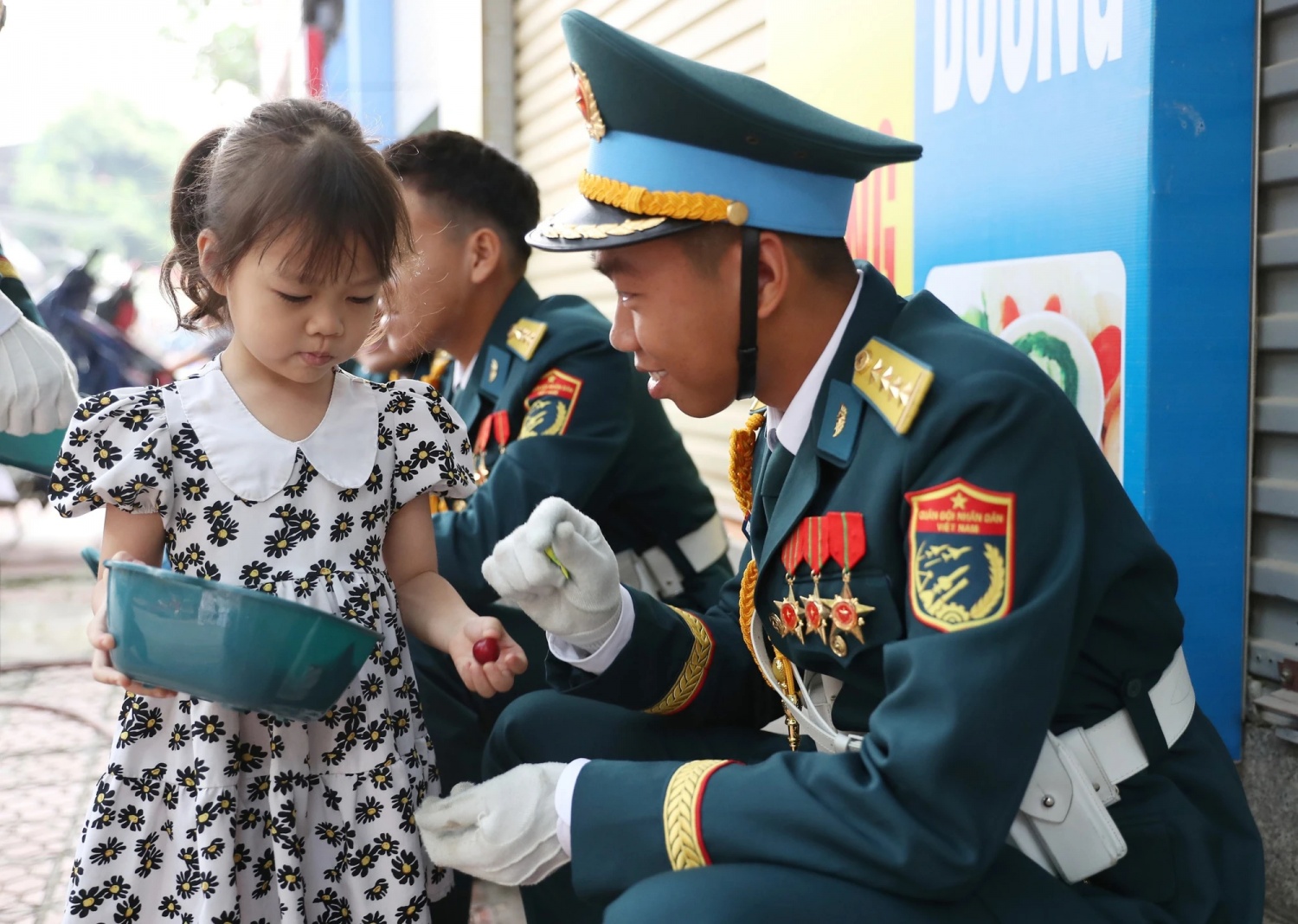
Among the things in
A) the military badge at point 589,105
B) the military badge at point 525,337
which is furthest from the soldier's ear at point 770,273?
the military badge at point 525,337

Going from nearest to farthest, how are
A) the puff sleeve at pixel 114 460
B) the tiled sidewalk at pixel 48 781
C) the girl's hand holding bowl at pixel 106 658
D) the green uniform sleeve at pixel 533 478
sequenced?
the girl's hand holding bowl at pixel 106 658
the puff sleeve at pixel 114 460
the green uniform sleeve at pixel 533 478
the tiled sidewalk at pixel 48 781

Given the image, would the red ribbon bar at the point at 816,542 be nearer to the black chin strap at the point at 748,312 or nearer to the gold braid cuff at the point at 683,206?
the black chin strap at the point at 748,312

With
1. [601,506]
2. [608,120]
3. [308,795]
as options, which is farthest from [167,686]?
[601,506]

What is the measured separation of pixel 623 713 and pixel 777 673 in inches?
12.6

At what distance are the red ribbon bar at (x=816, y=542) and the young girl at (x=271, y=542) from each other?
1.26 ft

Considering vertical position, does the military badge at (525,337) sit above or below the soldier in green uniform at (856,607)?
above

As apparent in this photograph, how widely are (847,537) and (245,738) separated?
824mm

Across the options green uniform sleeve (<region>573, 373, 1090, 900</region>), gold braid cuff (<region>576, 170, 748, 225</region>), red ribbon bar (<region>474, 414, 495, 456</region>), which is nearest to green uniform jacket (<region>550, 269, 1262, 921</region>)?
green uniform sleeve (<region>573, 373, 1090, 900</region>)

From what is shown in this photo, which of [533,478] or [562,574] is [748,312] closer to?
[562,574]

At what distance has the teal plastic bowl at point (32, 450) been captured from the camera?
2463 millimetres

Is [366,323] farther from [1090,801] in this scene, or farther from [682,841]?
[1090,801]

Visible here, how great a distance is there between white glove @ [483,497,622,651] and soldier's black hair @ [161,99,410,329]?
0.41 meters

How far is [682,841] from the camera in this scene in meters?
1.34

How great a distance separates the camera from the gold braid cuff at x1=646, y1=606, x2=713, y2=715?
72.9 inches
